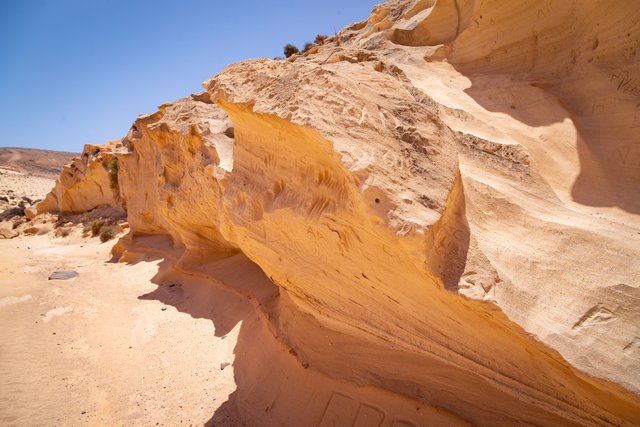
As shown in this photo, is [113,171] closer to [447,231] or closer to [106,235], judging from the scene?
[106,235]

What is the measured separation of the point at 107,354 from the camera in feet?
15.8

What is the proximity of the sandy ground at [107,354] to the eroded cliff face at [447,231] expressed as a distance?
2.32ft

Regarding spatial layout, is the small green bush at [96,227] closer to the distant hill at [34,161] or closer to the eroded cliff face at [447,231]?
the eroded cliff face at [447,231]

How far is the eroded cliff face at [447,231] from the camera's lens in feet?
6.68

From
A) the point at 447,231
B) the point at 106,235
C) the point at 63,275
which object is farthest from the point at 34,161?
the point at 447,231

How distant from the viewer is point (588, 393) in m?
1.93

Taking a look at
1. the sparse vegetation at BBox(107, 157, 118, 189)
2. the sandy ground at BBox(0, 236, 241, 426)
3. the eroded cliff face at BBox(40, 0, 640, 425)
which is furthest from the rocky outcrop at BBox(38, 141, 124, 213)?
the eroded cliff face at BBox(40, 0, 640, 425)

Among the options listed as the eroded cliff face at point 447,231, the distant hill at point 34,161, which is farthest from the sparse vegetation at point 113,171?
the distant hill at point 34,161

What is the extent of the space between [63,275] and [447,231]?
339 inches

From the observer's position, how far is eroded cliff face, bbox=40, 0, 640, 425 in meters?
2.04

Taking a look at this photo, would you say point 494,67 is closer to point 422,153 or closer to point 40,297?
point 422,153

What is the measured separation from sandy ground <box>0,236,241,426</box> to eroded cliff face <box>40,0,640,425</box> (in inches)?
27.9

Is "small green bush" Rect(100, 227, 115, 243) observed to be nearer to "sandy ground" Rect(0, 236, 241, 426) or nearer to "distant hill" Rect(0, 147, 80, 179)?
"sandy ground" Rect(0, 236, 241, 426)

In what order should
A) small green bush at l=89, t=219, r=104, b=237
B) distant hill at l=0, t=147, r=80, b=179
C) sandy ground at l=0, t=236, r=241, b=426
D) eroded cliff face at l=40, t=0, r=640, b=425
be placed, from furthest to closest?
distant hill at l=0, t=147, r=80, b=179, small green bush at l=89, t=219, r=104, b=237, sandy ground at l=0, t=236, r=241, b=426, eroded cliff face at l=40, t=0, r=640, b=425
